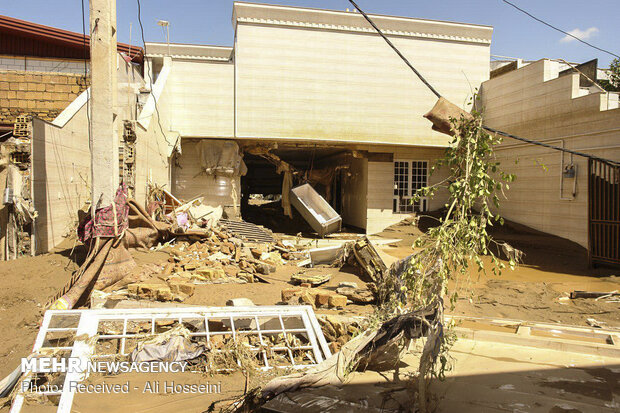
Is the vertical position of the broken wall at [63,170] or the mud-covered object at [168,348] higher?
the broken wall at [63,170]

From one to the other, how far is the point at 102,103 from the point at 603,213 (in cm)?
1104

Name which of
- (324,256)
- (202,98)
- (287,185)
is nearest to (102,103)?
(324,256)

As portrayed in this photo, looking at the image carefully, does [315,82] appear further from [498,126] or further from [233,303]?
[233,303]

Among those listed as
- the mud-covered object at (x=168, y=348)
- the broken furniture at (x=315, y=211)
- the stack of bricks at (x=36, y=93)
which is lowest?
the mud-covered object at (x=168, y=348)

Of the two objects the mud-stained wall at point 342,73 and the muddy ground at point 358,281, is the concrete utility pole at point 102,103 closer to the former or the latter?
the muddy ground at point 358,281

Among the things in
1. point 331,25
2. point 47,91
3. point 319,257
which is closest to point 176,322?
point 319,257

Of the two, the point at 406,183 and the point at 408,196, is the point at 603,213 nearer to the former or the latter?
the point at 408,196

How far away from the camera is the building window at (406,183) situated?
16469 mm

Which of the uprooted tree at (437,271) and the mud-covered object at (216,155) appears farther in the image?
the mud-covered object at (216,155)

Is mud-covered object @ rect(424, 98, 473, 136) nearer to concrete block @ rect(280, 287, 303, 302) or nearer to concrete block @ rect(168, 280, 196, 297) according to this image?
concrete block @ rect(280, 287, 303, 302)

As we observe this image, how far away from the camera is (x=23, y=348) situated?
470 cm

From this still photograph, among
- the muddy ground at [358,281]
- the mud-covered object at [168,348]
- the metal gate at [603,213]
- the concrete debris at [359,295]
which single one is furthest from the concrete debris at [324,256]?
the metal gate at [603,213]

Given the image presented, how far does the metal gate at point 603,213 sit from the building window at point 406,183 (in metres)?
7.26

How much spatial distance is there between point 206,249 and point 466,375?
7869 millimetres
